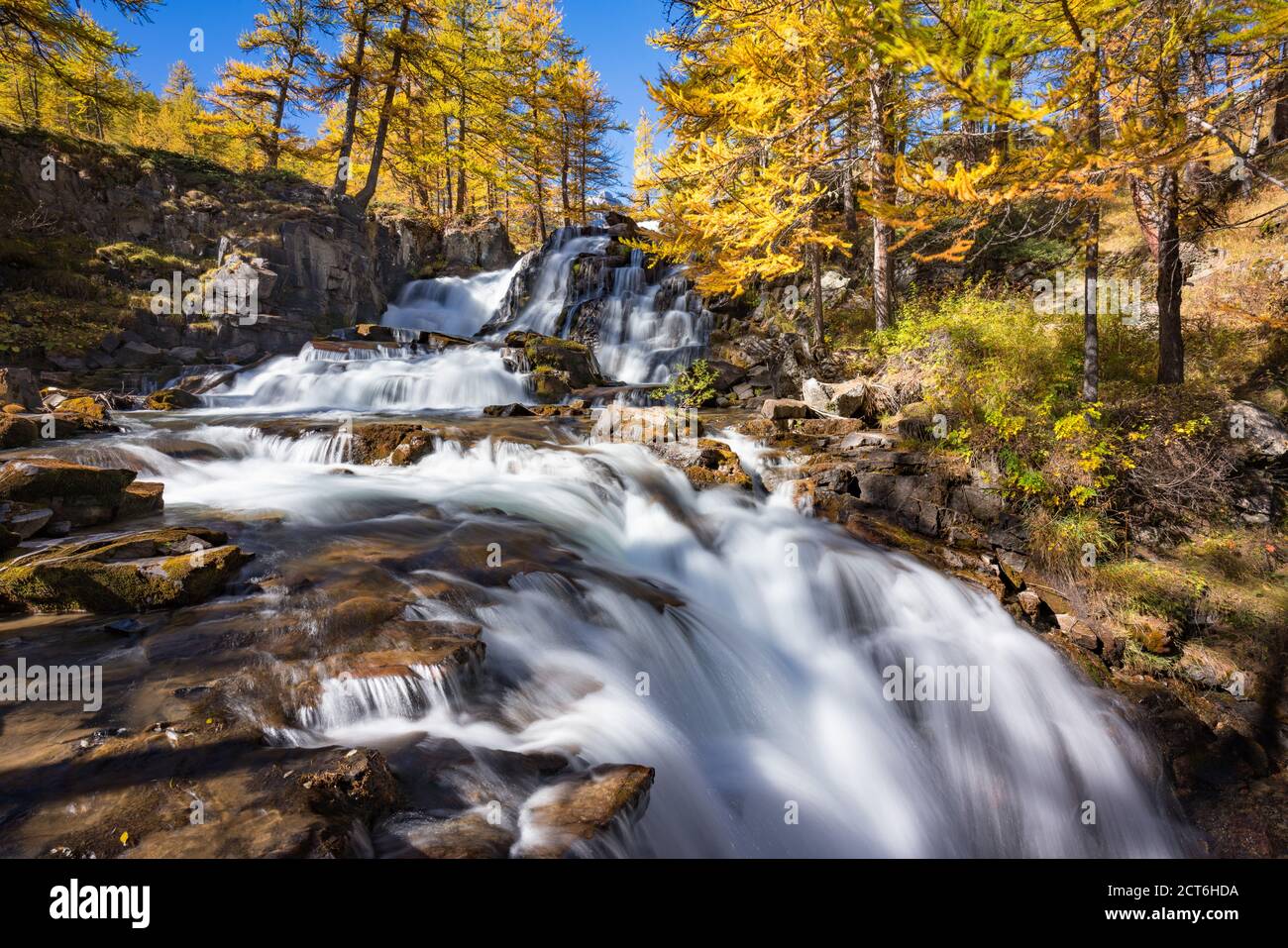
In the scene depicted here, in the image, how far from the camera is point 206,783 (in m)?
2.62

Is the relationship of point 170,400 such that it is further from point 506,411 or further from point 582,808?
point 582,808

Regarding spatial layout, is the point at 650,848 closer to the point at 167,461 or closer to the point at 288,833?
the point at 288,833

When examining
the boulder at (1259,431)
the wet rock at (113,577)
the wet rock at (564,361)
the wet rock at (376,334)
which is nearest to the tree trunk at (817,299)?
the wet rock at (564,361)

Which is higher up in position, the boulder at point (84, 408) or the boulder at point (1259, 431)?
the boulder at point (84, 408)

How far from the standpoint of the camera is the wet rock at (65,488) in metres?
5.27

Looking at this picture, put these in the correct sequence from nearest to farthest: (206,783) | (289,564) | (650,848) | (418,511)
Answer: (206,783), (650,848), (289,564), (418,511)

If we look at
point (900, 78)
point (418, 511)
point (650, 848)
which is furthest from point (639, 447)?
point (900, 78)

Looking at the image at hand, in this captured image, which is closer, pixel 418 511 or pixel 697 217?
pixel 418 511

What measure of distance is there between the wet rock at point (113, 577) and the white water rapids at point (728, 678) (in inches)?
56.4

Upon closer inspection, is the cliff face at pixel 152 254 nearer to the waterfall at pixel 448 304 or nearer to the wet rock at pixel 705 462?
the waterfall at pixel 448 304

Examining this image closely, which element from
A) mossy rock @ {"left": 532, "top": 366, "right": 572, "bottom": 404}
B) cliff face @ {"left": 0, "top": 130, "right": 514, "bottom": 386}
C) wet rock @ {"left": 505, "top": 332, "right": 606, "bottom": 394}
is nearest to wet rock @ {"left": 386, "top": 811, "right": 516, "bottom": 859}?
mossy rock @ {"left": 532, "top": 366, "right": 572, "bottom": 404}

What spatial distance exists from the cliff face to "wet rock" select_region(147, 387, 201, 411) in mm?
3013

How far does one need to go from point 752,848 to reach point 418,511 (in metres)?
4.91

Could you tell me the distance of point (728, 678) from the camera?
5.04 m
